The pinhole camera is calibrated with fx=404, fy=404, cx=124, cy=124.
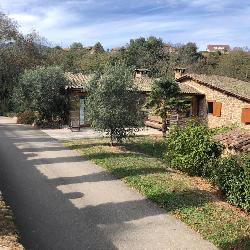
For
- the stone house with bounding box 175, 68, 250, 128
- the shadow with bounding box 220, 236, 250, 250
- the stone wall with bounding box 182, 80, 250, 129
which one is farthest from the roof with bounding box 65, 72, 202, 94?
the shadow with bounding box 220, 236, 250, 250

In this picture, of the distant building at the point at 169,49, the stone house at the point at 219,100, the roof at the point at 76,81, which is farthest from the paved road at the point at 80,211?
the distant building at the point at 169,49

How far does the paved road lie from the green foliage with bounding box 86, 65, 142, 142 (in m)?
3.41

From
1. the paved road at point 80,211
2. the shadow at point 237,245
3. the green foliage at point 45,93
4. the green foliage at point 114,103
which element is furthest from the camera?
the green foliage at point 45,93

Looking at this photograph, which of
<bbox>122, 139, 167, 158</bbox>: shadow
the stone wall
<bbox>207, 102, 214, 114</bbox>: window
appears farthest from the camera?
<bbox>207, 102, 214, 114</bbox>: window

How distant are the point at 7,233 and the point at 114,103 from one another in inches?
495

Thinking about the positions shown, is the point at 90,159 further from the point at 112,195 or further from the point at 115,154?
the point at 112,195

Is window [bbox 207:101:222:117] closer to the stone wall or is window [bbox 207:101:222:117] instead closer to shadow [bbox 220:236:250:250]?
the stone wall

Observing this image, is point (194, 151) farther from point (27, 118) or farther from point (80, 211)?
point (27, 118)

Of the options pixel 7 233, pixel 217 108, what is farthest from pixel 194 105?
pixel 7 233

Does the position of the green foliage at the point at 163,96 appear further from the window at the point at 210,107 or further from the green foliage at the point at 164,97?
the window at the point at 210,107

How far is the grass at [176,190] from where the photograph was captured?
400 inches

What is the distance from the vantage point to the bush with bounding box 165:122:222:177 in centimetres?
1591

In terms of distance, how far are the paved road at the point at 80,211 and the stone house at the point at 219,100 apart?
1541 cm

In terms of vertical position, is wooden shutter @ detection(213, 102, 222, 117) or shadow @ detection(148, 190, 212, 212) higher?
wooden shutter @ detection(213, 102, 222, 117)
